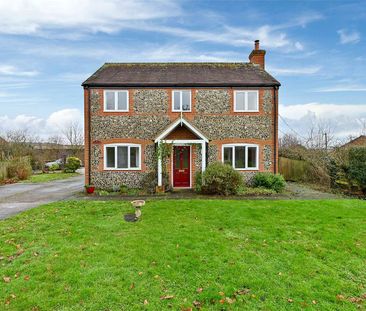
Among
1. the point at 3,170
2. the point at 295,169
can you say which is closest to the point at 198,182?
the point at 295,169

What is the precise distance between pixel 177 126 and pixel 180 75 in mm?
3715

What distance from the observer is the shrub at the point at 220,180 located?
1325cm

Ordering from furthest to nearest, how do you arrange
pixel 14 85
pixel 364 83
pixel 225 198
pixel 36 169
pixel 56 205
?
pixel 36 169 < pixel 14 85 < pixel 364 83 < pixel 225 198 < pixel 56 205

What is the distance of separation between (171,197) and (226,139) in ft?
17.8

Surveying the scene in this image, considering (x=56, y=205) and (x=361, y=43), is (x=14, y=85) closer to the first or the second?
(x=56, y=205)

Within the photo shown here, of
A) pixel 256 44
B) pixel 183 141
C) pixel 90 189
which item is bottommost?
pixel 90 189

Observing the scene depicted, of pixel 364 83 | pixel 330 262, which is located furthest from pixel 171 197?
pixel 364 83

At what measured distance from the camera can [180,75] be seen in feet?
54.2

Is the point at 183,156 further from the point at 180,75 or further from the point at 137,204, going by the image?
the point at 137,204

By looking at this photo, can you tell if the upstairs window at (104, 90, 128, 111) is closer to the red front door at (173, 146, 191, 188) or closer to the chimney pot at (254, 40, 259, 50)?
the red front door at (173, 146, 191, 188)

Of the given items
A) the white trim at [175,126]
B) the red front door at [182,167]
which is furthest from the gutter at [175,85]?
the red front door at [182,167]

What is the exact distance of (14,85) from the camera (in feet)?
83.6

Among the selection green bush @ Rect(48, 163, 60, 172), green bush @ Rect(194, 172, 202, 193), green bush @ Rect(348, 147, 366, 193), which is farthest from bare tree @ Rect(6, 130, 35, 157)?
green bush @ Rect(348, 147, 366, 193)

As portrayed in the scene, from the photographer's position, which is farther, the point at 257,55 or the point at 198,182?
the point at 257,55
